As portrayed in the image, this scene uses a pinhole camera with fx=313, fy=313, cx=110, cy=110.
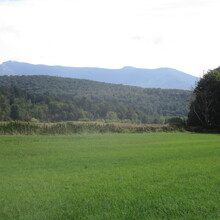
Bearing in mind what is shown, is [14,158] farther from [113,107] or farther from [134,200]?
[113,107]

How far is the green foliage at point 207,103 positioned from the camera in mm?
44281

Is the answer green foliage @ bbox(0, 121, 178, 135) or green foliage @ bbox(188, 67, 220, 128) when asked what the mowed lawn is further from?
green foliage @ bbox(188, 67, 220, 128)

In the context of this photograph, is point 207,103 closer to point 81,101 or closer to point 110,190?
point 81,101

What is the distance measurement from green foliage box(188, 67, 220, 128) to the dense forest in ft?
7.30

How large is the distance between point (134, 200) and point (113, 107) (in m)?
64.2

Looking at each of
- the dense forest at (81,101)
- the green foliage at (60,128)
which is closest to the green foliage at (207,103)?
the dense forest at (81,101)

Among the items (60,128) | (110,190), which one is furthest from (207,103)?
(110,190)

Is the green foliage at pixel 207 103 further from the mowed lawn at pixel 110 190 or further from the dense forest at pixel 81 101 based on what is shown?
the mowed lawn at pixel 110 190

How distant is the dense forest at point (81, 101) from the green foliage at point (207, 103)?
2226 millimetres

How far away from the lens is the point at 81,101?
68.8 metres

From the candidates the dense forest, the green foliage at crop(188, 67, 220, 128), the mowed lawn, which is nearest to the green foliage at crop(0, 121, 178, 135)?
the green foliage at crop(188, 67, 220, 128)

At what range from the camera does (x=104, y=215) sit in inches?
228

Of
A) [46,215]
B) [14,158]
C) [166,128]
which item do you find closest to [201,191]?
[46,215]

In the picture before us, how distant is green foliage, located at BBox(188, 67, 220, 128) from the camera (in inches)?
1743
